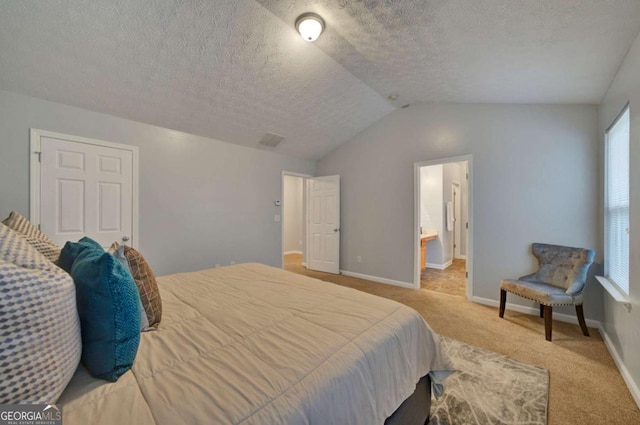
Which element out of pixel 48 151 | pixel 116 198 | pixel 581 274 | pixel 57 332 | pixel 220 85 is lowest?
pixel 581 274

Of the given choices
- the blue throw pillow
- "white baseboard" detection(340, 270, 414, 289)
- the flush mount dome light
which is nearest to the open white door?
"white baseboard" detection(340, 270, 414, 289)

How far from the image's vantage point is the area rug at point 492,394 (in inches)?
60.1

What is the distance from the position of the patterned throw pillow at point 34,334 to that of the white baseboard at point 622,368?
120 inches

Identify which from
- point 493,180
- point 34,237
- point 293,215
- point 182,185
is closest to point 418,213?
point 493,180

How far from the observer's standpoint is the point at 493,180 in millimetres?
3365

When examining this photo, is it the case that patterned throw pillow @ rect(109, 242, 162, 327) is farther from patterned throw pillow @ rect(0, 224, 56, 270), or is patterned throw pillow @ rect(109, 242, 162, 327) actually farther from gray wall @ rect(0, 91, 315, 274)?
gray wall @ rect(0, 91, 315, 274)

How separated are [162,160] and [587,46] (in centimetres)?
441

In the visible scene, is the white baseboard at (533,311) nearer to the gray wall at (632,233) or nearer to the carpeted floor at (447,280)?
the carpeted floor at (447,280)

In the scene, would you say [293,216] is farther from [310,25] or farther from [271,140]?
[310,25]

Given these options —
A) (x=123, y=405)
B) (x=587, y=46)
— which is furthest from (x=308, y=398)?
(x=587, y=46)

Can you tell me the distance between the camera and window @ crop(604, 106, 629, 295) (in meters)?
2.10

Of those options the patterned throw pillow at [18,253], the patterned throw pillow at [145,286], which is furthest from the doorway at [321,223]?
the patterned throw pillow at [18,253]

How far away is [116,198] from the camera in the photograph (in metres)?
2.99

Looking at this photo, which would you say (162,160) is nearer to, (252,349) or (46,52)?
(46,52)
